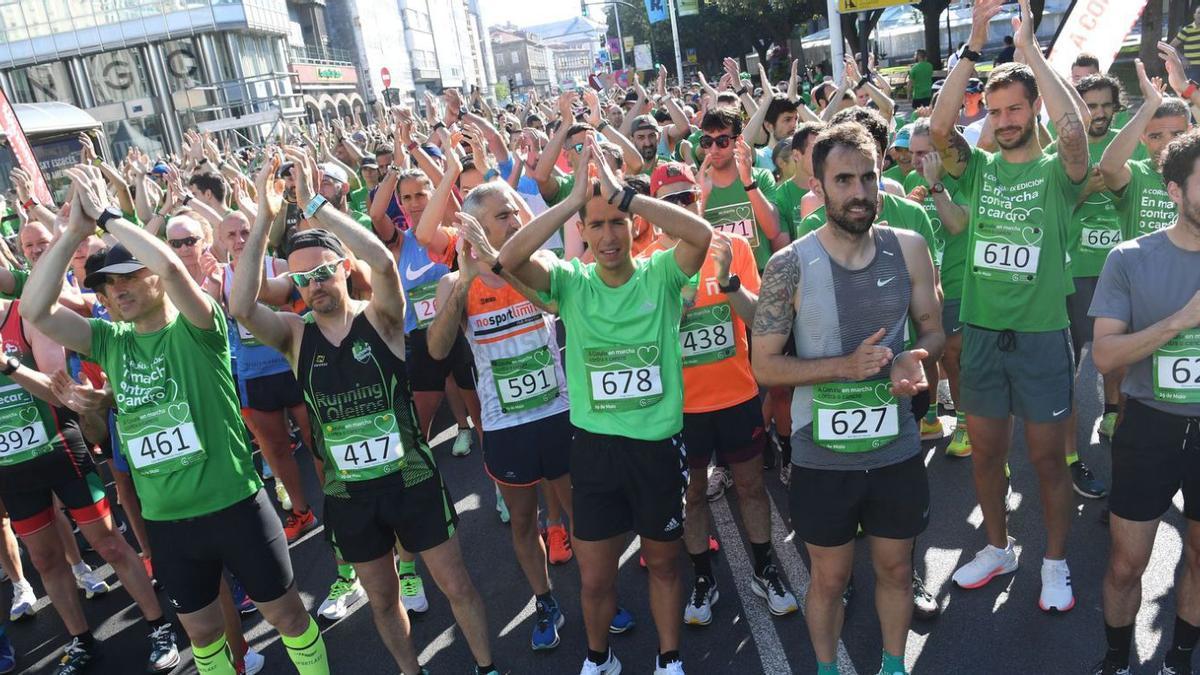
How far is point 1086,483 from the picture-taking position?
4.85 meters

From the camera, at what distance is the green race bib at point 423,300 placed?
5.54 meters

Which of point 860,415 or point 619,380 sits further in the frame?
point 619,380

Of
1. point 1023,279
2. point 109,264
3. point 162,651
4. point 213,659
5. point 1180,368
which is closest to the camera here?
point 1180,368

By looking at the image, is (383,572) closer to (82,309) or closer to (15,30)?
(82,309)

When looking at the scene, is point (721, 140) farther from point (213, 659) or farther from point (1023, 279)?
point (213, 659)

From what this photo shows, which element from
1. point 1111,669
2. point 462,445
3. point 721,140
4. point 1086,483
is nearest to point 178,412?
point 462,445

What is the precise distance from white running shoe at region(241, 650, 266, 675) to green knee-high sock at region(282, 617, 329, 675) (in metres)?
0.77

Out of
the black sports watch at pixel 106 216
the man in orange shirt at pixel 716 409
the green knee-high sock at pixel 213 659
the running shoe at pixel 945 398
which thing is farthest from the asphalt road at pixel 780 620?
the black sports watch at pixel 106 216

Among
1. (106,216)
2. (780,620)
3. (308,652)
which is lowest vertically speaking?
(780,620)

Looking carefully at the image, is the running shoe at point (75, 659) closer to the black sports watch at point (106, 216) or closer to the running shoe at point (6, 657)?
the running shoe at point (6, 657)

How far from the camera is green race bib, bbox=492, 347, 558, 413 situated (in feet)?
13.5

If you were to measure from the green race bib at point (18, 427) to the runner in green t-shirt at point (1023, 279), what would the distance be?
4.66m

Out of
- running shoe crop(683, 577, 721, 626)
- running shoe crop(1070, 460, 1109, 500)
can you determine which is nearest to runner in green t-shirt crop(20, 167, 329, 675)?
running shoe crop(683, 577, 721, 626)

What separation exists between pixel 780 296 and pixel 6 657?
15.0 ft
